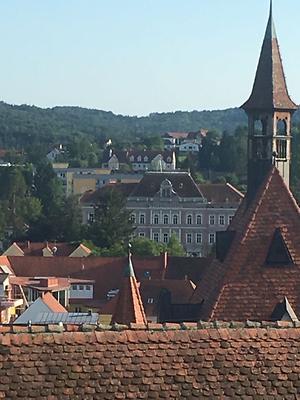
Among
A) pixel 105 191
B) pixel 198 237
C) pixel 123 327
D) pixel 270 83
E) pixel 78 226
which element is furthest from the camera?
pixel 198 237

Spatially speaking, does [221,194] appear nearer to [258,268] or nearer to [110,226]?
[110,226]

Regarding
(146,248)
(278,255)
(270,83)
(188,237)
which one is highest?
(270,83)

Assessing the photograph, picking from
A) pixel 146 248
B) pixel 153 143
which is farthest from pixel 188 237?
pixel 153 143

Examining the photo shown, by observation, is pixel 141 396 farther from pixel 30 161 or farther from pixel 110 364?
pixel 30 161

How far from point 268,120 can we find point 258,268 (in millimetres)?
4456

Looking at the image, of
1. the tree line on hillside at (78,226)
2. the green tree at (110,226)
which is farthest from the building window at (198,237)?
the green tree at (110,226)

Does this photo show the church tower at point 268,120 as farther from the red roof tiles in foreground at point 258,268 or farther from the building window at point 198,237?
the building window at point 198,237

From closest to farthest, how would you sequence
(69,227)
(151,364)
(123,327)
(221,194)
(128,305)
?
(151,364), (123,327), (128,305), (69,227), (221,194)

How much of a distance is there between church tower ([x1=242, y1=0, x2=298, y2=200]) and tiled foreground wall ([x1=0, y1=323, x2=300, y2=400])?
12724 millimetres

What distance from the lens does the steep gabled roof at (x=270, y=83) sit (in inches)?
969

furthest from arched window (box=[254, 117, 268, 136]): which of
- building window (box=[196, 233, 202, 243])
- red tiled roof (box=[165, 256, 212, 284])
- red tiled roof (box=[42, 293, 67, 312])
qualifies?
building window (box=[196, 233, 202, 243])

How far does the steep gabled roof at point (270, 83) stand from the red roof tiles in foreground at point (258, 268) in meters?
2.14

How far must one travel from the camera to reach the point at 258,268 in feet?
71.3

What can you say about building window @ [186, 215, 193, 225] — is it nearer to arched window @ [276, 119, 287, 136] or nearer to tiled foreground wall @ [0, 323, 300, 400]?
arched window @ [276, 119, 287, 136]
